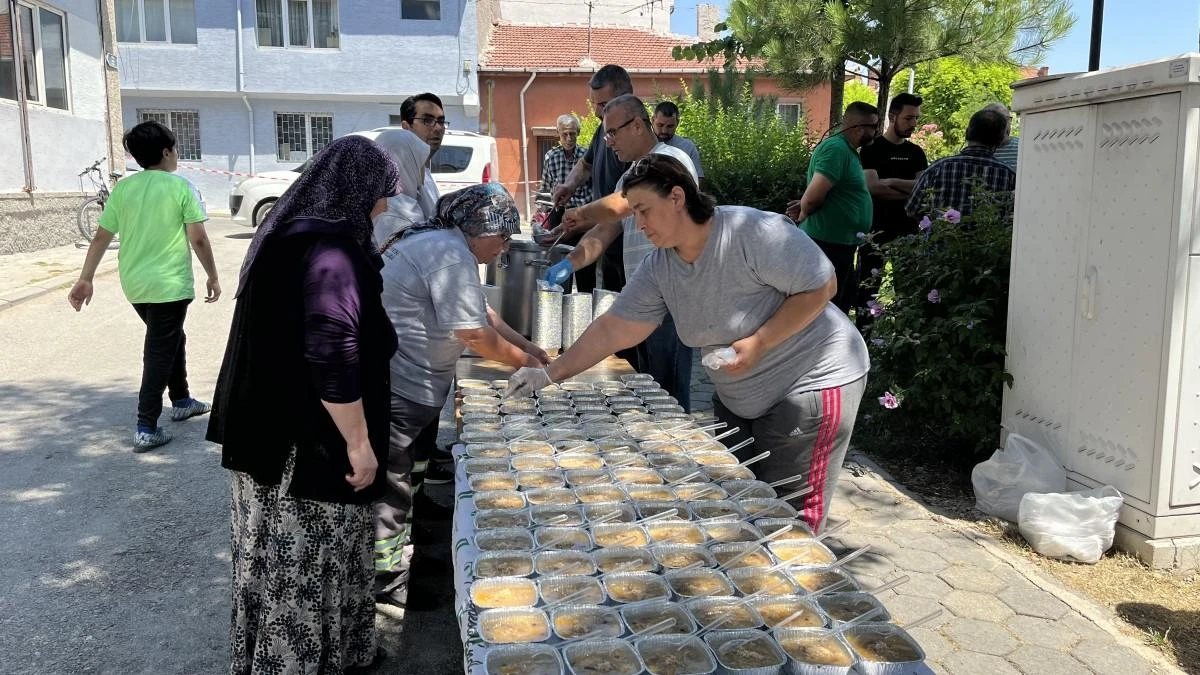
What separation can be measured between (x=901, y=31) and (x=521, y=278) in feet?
18.9

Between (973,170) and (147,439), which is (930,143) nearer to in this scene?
(973,170)

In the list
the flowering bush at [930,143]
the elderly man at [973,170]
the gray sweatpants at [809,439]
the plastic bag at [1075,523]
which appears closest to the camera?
the gray sweatpants at [809,439]

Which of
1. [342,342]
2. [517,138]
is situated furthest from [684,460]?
[517,138]

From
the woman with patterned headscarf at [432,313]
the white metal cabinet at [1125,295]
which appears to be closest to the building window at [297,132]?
the woman with patterned headscarf at [432,313]

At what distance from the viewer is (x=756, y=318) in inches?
110

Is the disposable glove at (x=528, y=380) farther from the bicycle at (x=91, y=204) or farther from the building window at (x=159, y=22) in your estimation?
the building window at (x=159, y=22)

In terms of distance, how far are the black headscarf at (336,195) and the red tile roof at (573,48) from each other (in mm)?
21322

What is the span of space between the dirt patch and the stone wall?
1224cm

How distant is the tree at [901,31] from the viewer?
844cm

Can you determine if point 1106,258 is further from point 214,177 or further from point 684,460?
point 214,177

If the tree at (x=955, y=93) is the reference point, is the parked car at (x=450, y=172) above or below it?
below

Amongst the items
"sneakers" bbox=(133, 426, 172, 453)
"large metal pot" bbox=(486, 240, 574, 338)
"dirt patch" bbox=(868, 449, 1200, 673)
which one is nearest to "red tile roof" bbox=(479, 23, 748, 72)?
"sneakers" bbox=(133, 426, 172, 453)

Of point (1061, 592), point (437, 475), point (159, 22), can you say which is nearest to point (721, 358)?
point (1061, 592)

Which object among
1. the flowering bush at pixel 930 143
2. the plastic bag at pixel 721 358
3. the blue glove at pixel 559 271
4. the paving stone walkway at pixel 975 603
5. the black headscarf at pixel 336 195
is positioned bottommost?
the paving stone walkway at pixel 975 603
